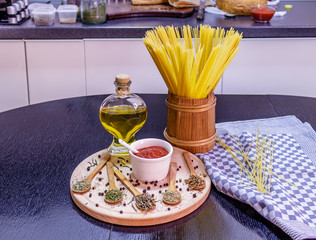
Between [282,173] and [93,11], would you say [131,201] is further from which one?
[93,11]

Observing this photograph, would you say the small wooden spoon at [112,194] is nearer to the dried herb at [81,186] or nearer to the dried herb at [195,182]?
the dried herb at [81,186]

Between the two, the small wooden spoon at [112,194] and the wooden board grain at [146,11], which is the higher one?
the wooden board grain at [146,11]

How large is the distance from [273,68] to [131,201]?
1584 mm

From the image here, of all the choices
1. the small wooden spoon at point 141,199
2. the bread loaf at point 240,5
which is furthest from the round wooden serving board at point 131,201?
the bread loaf at point 240,5

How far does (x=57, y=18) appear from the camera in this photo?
7.95ft

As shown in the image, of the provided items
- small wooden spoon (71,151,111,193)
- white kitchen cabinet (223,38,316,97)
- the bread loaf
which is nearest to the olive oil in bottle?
small wooden spoon (71,151,111,193)

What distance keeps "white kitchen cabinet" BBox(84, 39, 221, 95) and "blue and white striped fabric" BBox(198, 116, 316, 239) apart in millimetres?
990

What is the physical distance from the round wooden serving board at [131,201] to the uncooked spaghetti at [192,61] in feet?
0.67

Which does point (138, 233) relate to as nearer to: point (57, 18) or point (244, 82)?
point (244, 82)

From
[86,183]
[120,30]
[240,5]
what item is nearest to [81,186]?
[86,183]

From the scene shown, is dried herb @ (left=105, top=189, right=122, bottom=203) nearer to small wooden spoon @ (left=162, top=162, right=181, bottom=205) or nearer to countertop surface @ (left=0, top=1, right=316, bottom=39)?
small wooden spoon @ (left=162, top=162, right=181, bottom=205)

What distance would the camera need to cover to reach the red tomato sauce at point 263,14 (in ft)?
7.45

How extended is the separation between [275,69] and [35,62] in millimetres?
1262

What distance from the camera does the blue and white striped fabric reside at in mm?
930
